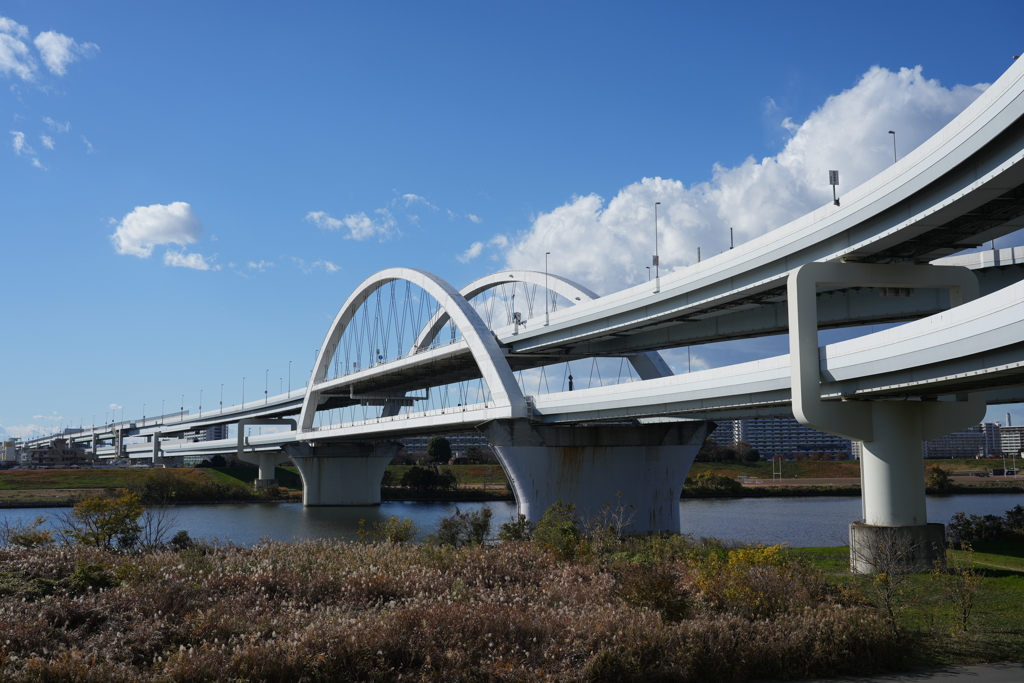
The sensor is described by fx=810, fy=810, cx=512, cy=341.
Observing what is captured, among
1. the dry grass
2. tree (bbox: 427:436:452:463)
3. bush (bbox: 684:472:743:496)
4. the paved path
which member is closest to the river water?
bush (bbox: 684:472:743:496)

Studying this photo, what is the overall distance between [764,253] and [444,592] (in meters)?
18.5

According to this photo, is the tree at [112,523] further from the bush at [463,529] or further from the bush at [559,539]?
the bush at [559,539]

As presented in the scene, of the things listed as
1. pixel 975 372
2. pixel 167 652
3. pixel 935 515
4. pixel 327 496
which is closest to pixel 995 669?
pixel 975 372

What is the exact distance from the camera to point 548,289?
49656mm

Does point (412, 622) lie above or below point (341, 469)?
above

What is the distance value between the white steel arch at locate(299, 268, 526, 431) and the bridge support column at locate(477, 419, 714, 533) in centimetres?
185

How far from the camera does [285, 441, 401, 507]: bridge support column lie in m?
81.4

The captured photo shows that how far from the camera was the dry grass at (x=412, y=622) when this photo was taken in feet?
32.9

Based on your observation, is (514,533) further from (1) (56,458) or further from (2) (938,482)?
(1) (56,458)

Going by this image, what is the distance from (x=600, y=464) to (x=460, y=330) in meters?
11.4

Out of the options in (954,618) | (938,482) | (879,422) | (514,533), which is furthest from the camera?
(938,482)

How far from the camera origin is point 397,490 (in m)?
92.2

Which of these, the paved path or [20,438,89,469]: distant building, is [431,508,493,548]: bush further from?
[20,438,89,469]: distant building

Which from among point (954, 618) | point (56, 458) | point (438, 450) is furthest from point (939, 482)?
point (56, 458)
